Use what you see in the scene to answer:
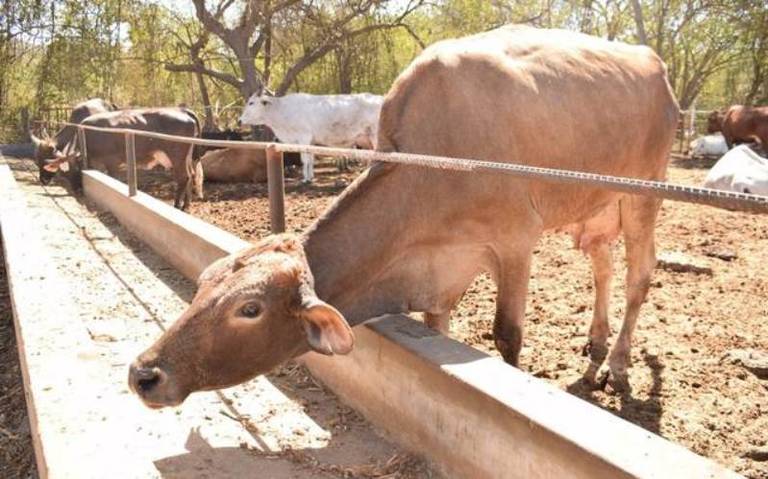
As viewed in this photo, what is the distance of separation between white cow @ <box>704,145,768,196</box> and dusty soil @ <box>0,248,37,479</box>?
9135 millimetres

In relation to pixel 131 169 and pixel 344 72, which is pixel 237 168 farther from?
pixel 344 72

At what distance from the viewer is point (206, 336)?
2.64 meters

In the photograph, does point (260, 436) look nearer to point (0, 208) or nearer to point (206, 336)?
point (206, 336)

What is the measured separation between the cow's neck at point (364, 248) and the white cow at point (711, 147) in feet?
59.1

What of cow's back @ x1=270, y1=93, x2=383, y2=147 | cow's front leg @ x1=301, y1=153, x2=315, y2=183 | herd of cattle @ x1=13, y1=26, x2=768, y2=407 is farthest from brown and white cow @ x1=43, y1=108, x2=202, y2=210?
herd of cattle @ x1=13, y1=26, x2=768, y2=407

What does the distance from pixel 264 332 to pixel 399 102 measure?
1.54 meters

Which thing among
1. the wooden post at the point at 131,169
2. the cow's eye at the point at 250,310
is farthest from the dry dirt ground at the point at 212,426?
the wooden post at the point at 131,169

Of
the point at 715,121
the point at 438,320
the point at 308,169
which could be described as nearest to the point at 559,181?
the point at 438,320

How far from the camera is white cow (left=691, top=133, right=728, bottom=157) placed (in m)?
19.1

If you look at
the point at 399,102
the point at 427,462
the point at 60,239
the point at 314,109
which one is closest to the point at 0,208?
the point at 60,239

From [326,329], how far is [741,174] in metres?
9.56

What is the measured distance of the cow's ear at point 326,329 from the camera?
2629 mm

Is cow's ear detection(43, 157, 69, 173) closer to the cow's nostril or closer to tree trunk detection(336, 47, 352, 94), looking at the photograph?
the cow's nostril

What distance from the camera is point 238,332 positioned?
2.69 metres
